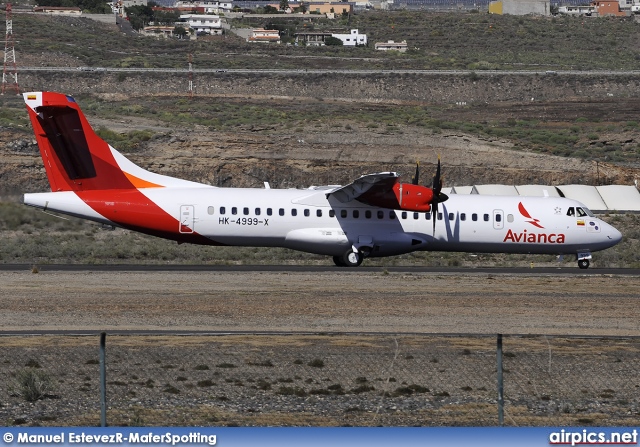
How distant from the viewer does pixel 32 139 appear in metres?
63.9

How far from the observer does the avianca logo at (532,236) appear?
4044 cm

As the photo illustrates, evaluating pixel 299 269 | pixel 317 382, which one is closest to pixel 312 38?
pixel 299 269

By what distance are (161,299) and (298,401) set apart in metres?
13.0

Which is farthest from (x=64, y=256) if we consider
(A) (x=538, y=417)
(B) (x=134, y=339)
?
(A) (x=538, y=417)

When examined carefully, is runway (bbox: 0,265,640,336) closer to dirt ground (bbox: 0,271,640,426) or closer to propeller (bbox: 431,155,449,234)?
dirt ground (bbox: 0,271,640,426)

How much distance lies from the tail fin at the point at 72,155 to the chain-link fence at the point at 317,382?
16957mm

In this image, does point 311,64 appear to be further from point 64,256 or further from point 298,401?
point 298,401

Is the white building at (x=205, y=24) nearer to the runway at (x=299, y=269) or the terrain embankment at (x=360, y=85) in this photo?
the terrain embankment at (x=360, y=85)

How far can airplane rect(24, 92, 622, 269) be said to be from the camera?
3781cm

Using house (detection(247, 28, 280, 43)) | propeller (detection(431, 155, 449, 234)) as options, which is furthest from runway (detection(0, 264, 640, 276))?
house (detection(247, 28, 280, 43))

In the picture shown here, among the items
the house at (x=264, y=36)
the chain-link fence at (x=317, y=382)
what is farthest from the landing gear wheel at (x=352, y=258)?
the house at (x=264, y=36)

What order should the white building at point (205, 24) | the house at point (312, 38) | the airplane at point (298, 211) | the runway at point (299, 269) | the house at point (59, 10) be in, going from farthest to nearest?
the white building at point (205, 24) → the house at point (312, 38) → the house at point (59, 10) → the airplane at point (298, 211) → the runway at point (299, 269)

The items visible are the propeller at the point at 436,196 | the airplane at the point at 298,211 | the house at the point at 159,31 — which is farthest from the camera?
the house at the point at 159,31

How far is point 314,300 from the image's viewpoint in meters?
29.9
